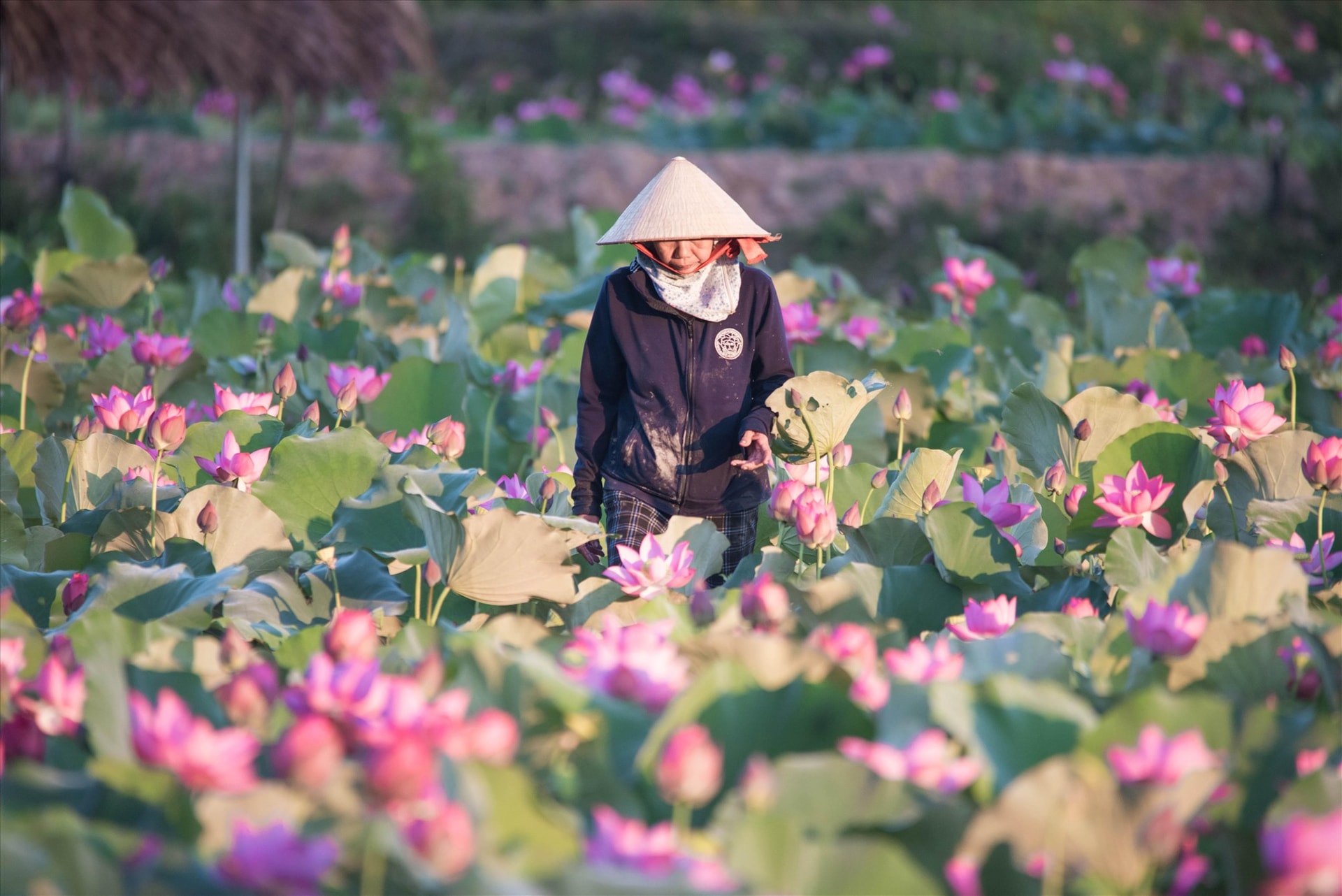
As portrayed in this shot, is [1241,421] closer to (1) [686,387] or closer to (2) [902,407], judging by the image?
(2) [902,407]

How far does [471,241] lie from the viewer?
8.97 m

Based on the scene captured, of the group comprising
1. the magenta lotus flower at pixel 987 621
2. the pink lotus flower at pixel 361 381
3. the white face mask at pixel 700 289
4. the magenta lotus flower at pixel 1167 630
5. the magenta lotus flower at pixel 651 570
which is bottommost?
the pink lotus flower at pixel 361 381

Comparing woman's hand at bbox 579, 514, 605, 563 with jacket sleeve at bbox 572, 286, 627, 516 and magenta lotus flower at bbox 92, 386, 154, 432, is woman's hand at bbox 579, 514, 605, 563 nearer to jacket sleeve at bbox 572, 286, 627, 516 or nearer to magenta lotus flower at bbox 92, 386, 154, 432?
jacket sleeve at bbox 572, 286, 627, 516

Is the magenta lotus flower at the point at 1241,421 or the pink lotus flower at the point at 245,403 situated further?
the pink lotus flower at the point at 245,403

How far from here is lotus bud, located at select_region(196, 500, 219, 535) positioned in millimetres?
1921

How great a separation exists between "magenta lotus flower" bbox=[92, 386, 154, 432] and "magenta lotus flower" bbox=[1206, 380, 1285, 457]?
6.14ft

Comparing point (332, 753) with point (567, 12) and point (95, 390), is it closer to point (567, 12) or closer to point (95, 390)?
point (95, 390)

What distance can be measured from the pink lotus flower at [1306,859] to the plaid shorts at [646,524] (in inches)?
58.2

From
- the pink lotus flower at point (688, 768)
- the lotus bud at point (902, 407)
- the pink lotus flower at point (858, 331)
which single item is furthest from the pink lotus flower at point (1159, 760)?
the pink lotus flower at point (858, 331)

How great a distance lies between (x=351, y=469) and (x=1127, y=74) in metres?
12.0

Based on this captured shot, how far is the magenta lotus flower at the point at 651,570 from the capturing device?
6.02 feet

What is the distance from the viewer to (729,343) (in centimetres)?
249

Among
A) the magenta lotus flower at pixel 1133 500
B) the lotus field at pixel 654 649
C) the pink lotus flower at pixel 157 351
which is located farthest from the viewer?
the pink lotus flower at pixel 157 351

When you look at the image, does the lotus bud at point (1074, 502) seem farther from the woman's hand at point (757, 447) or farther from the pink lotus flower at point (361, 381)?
the pink lotus flower at point (361, 381)
